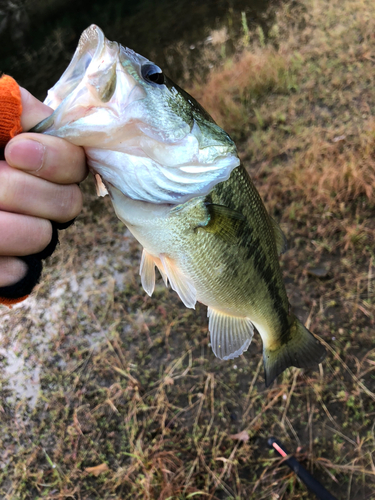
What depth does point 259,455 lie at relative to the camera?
2266 mm

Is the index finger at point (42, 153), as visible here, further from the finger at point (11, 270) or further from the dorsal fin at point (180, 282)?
the dorsal fin at point (180, 282)

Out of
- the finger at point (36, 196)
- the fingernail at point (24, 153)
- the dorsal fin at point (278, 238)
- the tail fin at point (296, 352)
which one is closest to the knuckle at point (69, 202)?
the finger at point (36, 196)

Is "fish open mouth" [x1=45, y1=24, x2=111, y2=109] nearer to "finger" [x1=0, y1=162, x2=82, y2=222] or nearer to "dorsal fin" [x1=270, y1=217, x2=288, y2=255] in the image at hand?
"finger" [x1=0, y1=162, x2=82, y2=222]

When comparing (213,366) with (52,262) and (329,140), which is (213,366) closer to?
(52,262)

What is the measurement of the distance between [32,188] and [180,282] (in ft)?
1.93

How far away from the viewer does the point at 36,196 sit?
1.05 meters

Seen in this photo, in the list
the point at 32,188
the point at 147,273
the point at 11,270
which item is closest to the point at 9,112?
the point at 32,188

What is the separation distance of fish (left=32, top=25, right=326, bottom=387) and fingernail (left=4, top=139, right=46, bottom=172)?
0.06 m

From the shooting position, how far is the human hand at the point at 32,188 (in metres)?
0.95

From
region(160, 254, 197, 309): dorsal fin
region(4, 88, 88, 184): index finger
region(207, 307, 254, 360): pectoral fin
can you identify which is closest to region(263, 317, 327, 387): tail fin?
region(207, 307, 254, 360): pectoral fin

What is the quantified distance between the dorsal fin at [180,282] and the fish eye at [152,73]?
1.91 feet

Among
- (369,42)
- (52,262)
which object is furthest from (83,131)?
(369,42)

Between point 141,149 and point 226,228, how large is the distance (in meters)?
0.43

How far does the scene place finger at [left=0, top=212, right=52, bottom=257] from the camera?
102 centimetres
